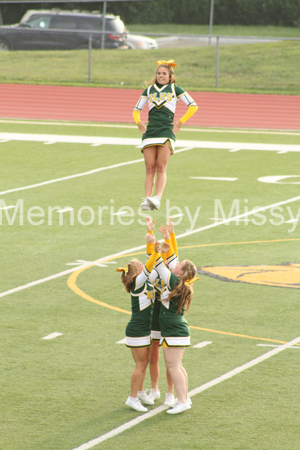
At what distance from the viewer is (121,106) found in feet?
94.5

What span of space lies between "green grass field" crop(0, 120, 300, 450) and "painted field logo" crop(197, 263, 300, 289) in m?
0.03

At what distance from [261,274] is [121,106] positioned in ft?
62.4

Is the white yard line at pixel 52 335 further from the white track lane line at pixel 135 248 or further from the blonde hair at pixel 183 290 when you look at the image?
the blonde hair at pixel 183 290

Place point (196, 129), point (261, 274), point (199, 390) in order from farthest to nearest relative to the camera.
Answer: point (196, 129)
point (261, 274)
point (199, 390)

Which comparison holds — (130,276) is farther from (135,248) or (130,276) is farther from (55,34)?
(55,34)

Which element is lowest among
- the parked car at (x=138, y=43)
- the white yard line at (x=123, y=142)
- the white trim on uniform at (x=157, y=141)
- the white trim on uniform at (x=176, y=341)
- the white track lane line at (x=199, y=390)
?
the white yard line at (x=123, y=142)

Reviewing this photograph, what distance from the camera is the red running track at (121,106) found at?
87.1 ft

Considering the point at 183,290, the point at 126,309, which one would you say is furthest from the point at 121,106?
the point at 183,290

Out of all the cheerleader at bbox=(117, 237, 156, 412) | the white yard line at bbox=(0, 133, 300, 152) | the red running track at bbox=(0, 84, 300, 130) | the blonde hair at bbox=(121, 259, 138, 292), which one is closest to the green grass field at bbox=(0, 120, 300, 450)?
the cheerleader at bbox=(117, 237, 156, 412)

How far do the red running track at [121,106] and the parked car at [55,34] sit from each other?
7388 millimetres

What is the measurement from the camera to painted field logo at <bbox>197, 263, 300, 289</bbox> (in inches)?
405


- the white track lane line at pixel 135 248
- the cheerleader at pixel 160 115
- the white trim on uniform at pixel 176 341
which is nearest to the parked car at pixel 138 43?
the white track lane line at pixel 135 248

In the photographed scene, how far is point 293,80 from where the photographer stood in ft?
109

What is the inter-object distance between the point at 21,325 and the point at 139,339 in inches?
100
